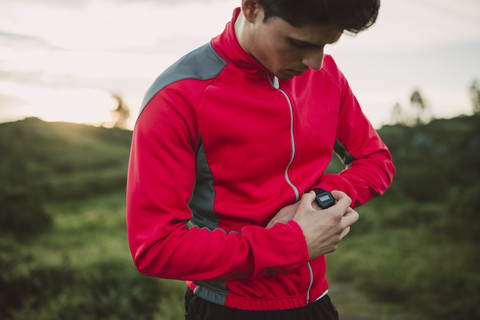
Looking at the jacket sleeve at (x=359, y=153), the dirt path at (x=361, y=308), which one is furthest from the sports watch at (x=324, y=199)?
the dirt path at (x=361, y=308)

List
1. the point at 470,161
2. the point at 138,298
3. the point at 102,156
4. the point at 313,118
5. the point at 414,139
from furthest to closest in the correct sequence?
the point at 102,156, the point at 414,139, the point at 470,161, the point at 138,298, the point at 313,118

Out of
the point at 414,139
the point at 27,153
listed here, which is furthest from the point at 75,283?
the point at 27,153

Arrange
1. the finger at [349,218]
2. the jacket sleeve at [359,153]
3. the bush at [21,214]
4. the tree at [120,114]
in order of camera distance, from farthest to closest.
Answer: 1. the tree at [120,114]
2. the bush at [21,214]
3. the jacket sleeve at [359,153]
4. the finger at [349,218]

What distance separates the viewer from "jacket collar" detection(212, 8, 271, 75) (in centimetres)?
146

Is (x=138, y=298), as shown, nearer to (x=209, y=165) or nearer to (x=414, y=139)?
(x=209, y=165)

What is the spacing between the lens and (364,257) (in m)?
7.29

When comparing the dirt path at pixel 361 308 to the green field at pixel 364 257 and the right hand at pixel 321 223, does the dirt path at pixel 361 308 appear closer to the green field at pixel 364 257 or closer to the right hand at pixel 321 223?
the green field at pixel 364 257

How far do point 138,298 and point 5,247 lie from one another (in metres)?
6.45

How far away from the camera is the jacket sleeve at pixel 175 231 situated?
1.22 meters

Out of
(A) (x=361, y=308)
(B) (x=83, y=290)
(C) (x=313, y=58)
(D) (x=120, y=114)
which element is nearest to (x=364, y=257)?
(A) (x=361, y=308)

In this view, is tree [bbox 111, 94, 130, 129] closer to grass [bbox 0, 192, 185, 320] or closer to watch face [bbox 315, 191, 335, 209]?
grass [bbox 0, 192, 185, 320]

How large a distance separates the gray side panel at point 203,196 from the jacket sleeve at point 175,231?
9 centimetres

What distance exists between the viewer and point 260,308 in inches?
57.8

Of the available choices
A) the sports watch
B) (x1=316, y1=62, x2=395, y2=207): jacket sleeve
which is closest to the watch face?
the sports watch
